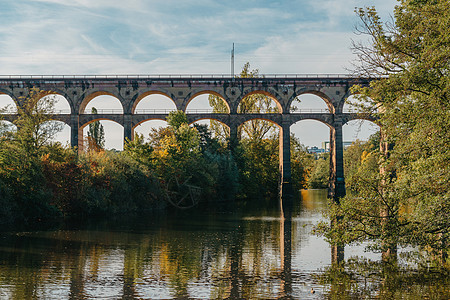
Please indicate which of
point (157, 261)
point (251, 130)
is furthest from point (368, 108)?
point (251, 130)

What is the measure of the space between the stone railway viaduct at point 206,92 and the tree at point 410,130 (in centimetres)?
3811

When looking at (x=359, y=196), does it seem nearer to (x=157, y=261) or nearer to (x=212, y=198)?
(x=157, y=261)

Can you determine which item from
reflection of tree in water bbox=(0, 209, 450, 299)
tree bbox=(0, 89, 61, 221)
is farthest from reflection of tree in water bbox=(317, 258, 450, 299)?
tree bbox=(0, 89, 61, 221)

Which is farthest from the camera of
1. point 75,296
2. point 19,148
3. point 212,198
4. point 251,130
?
point 251,130

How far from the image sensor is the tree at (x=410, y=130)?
420 inches

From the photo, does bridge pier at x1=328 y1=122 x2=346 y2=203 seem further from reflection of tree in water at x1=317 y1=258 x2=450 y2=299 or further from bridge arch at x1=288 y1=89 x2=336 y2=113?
reflection of tree in water at x1=317 y1=258 x2=450 y2=299

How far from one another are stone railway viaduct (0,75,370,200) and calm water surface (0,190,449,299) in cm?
2685

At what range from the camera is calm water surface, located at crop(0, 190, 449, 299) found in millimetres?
11781

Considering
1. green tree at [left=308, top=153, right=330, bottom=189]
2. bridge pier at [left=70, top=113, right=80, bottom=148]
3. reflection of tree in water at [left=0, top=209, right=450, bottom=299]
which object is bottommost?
reflection of tree in water at [left=0, top=209, right=450, bottom=299]

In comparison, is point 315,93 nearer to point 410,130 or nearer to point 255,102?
point 255,102

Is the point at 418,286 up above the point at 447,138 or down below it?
below

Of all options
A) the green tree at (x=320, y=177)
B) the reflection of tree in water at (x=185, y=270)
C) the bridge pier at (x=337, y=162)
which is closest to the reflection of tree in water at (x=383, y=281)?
the reflection of tree in water at (x=185, y=270)

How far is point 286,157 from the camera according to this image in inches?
2032

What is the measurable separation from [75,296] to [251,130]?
49.6 metres
